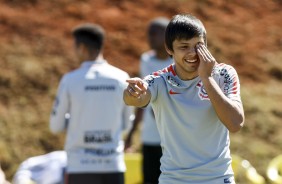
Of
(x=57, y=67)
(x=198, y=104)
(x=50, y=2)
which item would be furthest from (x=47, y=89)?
(x=198, y=104)

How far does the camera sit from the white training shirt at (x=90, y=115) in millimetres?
6750

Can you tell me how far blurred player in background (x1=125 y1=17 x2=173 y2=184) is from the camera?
8219mm

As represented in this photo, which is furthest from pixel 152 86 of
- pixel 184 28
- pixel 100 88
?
pixel 100 88

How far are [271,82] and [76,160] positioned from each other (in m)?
6.92

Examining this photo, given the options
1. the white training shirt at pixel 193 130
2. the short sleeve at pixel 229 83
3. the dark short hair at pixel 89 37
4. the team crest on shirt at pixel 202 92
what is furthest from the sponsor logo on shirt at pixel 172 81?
the dark short hair at pixel 89 37

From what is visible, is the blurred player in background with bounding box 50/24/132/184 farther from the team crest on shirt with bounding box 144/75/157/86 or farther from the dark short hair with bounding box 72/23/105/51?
the team crest on shirt with bounding box 144/75/157/86

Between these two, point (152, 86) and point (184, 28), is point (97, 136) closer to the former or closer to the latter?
point (152, 86)

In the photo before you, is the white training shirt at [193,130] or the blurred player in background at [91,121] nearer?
the white training shirt at [193,130]

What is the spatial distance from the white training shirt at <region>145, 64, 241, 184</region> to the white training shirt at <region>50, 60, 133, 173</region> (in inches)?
81.3

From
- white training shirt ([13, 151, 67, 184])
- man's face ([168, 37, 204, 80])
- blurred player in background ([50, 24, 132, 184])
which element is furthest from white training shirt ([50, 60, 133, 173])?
man's face ([168, 37, 204, 80])

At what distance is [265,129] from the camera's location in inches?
478

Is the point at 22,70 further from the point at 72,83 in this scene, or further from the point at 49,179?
the point at 72,83

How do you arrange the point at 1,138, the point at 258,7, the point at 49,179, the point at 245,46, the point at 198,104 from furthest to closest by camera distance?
the point at 258,7, the point at 245,46, the point at 1,138, the point at 49,179, the point at 198,104

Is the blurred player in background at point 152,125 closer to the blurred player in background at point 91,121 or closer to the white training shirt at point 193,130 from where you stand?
the blurred player in background at point 91,121
